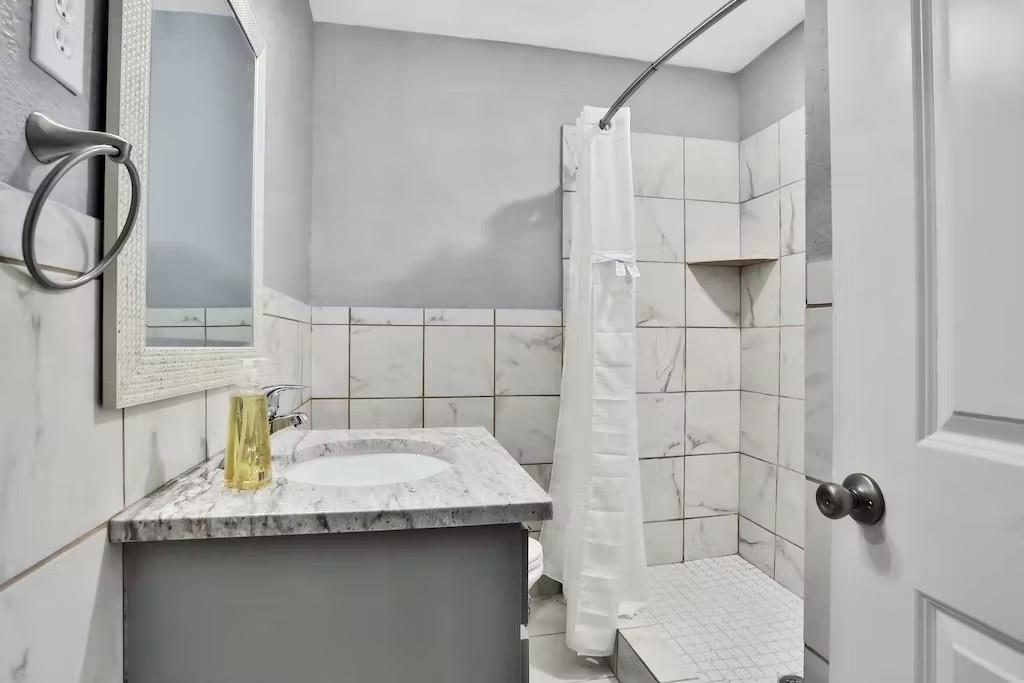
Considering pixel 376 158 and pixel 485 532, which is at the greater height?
pixel 376 158

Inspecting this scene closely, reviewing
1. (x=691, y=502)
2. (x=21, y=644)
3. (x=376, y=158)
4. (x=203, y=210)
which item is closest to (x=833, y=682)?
(x=21, y=644)

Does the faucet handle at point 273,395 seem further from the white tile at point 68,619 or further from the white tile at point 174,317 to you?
the white tile at point 68,619

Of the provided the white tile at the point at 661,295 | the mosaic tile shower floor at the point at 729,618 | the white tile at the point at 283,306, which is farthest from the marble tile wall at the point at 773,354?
the white tile at the point at 283,306

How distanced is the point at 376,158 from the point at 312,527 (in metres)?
1.72

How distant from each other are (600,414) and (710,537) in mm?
1096

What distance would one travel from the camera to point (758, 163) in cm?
231

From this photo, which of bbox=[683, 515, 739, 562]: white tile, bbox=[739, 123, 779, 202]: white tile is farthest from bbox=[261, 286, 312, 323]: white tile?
bbox=[739, 123, 779, 202]: white tile

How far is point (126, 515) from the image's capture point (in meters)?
0.67

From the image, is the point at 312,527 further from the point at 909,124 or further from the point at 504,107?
the point at 504,107

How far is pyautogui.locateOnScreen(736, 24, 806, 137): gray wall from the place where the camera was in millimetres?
2102

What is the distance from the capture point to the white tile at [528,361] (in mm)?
2160

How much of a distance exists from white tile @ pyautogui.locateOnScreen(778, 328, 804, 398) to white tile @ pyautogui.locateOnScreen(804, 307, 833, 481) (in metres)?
1.41

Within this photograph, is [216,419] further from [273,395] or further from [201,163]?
[201,163]

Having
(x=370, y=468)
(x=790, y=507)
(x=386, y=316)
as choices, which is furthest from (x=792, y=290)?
(x=370, y=468)
